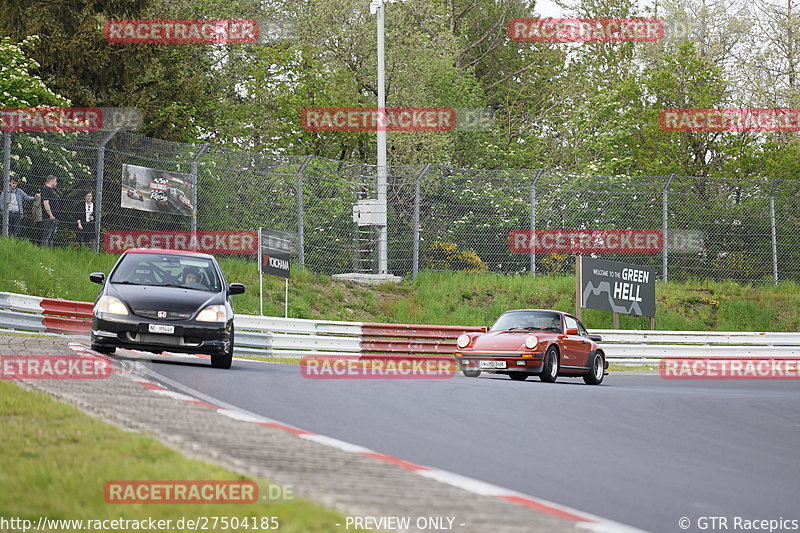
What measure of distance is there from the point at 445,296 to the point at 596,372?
911cm

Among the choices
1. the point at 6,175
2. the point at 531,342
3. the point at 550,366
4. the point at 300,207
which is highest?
the point at 6,175

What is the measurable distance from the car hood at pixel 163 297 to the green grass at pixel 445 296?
26.5ft

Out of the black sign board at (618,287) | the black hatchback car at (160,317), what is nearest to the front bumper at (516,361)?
the black hatchback car at (160,317)

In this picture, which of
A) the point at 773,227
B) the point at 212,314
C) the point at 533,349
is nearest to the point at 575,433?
the point at 212,314

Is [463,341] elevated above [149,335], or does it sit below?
below

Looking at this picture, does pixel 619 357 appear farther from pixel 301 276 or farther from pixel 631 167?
pixel 631 167

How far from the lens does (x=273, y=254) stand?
22.6 metres

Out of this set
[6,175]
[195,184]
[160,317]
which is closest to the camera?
[160,317]

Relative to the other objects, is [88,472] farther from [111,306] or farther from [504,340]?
[504,340]

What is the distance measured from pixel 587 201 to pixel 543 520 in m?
24.2

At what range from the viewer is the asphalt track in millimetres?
7316

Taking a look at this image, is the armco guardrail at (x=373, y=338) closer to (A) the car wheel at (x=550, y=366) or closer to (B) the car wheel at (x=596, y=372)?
(B) the car wheel at (x=596, y=372)

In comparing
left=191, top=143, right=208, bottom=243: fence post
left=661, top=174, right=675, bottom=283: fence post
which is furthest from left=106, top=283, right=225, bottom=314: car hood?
left=661, top=174, right=675, bottom=283: fence post

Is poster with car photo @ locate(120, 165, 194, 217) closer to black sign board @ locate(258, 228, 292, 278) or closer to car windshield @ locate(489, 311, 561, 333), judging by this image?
black sign board @ locate(258, 228, 292, 278)
